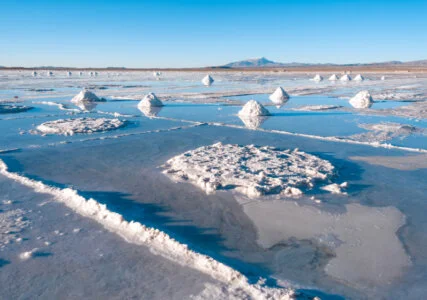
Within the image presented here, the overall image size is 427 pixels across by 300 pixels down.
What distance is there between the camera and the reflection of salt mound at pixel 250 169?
5.80m

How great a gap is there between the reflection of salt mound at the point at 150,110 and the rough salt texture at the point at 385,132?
7.76 meters

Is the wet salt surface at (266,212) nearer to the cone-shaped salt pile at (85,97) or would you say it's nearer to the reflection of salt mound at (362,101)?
the reflection of salt mound at (362,101)

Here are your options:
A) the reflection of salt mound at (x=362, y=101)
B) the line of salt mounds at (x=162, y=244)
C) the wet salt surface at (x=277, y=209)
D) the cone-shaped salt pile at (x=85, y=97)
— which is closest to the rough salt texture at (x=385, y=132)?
the wet salt surface at (x=277, y=209)

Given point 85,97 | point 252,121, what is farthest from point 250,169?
point 85,97

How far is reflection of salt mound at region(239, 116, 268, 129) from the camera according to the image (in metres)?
11.7

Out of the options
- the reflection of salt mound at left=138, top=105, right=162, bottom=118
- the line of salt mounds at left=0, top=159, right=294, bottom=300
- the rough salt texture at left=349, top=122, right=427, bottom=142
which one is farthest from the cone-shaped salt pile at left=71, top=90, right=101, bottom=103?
the line of salt mounds at left=0, top=159, right=294, bottom=300

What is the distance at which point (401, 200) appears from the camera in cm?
544

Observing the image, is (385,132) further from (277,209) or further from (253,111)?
(277,209)

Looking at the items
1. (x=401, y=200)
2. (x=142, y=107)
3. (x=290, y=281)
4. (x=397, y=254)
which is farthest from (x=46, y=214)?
(x=142, y=107)

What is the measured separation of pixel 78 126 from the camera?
11305 mm

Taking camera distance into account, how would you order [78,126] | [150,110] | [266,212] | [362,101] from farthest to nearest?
1. [362,101]
2. [150,110]
3. [78,126]
4. [266,212]

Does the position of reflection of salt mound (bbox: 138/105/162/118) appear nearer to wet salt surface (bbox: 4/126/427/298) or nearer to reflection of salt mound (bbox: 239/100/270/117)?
reflection of salt mound (bbox: 239/100/270/117)

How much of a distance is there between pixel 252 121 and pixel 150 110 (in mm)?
5081

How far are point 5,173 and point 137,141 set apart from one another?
136 inches
